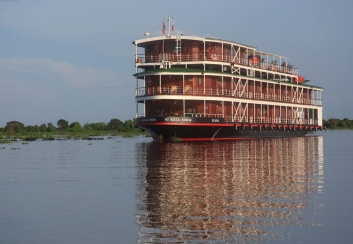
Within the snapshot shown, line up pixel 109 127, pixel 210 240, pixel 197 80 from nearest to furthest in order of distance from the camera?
pixel 210 240 < pixel 197 80 < pixel 109 127

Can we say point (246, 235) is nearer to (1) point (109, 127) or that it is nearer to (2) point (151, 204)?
(2) point (151, 204)

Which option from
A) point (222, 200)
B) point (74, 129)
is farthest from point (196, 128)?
point (74, 129)

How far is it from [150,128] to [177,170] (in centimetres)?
2327

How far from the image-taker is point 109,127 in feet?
297

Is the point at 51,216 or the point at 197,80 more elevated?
the point at 197,80

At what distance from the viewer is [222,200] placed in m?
11.1

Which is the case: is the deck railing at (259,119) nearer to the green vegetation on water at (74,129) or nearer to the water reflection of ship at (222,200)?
the green vegetation on water at (74,129)

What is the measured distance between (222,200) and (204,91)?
3156 cm

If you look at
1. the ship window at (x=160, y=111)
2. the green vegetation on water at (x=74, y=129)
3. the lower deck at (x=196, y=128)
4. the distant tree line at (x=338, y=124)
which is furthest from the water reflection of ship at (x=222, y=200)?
the distant tree line at (x=338, y=124)

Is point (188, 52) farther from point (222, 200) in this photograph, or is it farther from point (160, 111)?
point (222, 200)

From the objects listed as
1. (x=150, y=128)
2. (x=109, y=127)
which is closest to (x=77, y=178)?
(x=150, y=128)

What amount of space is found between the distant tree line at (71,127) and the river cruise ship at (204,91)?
3273cm

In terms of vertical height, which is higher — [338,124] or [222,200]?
[338,124]

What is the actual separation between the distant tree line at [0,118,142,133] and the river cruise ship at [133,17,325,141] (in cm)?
3273
